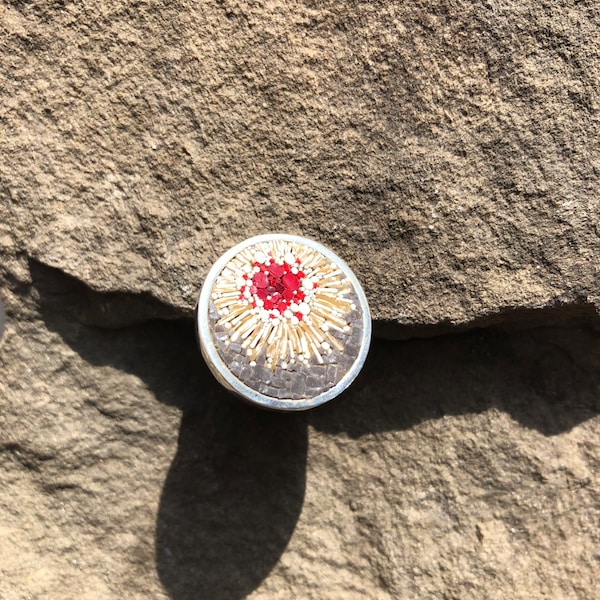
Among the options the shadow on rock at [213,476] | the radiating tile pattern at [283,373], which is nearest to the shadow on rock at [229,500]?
the shadow on rock at [213,476]

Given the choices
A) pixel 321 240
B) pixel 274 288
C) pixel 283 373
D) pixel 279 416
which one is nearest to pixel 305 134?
pixel 321 240

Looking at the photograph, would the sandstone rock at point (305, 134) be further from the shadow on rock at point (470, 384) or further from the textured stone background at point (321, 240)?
the shadow on rock at point (470, 384)

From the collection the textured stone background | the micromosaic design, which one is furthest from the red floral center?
the textured stone background

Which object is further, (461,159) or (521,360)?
(521,360)

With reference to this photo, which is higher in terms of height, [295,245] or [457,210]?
[457,210]

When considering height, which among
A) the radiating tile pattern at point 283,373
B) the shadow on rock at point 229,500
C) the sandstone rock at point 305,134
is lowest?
the shadow on rock at point 229,500

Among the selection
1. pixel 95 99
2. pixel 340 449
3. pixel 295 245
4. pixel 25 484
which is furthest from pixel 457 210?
pixel 25 484

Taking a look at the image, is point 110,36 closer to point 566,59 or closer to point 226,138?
point 226,138
